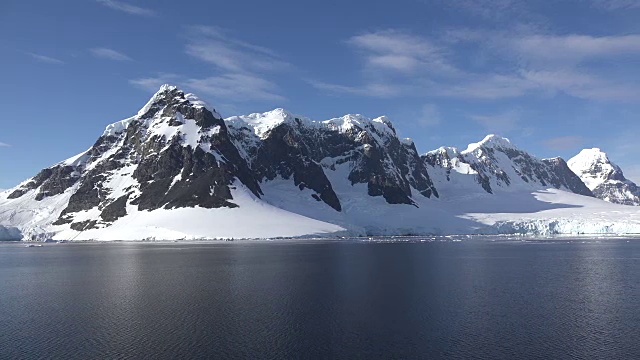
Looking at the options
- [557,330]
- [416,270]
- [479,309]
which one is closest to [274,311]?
[479,309]

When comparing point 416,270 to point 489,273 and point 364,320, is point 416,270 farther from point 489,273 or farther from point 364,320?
point 364,320

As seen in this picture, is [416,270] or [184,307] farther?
[416,270]

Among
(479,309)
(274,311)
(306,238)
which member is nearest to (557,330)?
(479,309)

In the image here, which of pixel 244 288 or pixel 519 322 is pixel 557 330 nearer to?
pixel 519 322

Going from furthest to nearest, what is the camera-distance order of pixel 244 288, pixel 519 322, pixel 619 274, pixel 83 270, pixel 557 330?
pixel 83 270
pixel 619 274
pixel 244 288
pixel 519 322
pixel 557 330

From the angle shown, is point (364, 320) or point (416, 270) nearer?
point (364, 320)

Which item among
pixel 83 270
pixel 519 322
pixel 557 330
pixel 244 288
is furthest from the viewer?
pixel 83 270
